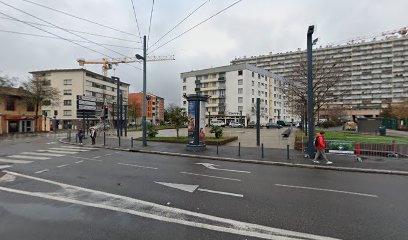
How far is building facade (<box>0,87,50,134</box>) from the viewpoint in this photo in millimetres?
37750

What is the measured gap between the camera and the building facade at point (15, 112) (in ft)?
124

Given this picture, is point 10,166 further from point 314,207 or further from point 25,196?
point 314,207

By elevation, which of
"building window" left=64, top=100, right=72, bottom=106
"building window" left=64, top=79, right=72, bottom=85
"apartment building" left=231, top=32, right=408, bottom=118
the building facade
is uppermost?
"apartment building" left=231, top=32, right=408, bottom=118

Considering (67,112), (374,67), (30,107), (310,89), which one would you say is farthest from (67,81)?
(374,67)

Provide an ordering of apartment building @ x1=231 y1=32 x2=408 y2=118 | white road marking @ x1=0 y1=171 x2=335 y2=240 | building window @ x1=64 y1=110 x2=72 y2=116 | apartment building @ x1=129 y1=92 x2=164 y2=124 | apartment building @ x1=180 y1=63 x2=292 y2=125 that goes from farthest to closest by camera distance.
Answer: apartment building @ x1=129 y1=92 x2=164 y2=124, apartment building @ x1=231 y1=32 x2=408 y2=118, apartment building @ x1=180 y1=63 x2=292 y2=125, building window @ x1=64 y1=110 x2=72 y2=116, white road marking @ x1=0 y1=171 x2=335 y2=240

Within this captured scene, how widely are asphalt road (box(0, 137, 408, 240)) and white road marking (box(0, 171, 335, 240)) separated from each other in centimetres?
2

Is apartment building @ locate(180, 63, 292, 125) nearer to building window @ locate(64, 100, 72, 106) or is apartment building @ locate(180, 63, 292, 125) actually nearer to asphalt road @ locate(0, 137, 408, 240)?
building window @ locate(64, 100, 72, 106)

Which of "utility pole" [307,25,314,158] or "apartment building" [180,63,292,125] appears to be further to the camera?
"apartment building" [180,63,292,125]

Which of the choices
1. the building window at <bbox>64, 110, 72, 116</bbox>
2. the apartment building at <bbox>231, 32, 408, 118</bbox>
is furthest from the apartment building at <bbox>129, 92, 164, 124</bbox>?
the apartment building at <bbox>231, 32, 408, 118</bbox>

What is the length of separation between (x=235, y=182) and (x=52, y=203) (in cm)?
523

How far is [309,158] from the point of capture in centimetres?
1256

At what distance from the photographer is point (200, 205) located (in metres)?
5.51

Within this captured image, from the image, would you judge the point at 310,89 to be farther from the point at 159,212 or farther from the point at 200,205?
the point at 159,212

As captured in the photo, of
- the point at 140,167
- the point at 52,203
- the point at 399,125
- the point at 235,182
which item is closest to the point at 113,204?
the point at 52,203
